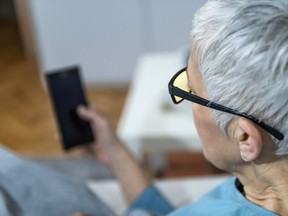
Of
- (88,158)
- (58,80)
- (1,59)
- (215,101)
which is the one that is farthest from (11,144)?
(215,101)

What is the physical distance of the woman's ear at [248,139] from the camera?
637 millimetres

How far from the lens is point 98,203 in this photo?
1119 mm

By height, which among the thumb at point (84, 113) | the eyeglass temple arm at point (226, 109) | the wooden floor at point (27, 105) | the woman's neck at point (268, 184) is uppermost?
Result: the eyeglass temple arm at point (226, 109)

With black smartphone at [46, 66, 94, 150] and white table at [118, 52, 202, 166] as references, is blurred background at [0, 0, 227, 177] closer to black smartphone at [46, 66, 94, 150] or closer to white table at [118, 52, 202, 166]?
white table at [118, 52, 202, 166]

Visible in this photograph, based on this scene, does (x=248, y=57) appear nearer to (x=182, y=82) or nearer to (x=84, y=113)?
(x=182, y=82)

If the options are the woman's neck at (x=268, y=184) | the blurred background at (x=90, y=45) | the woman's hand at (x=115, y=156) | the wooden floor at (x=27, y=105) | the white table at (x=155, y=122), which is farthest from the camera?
the blurred background at (x=90, y=45)

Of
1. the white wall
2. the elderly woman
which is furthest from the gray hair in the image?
the white wall

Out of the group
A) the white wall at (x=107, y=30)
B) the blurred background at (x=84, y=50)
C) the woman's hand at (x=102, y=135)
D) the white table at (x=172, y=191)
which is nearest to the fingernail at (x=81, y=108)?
the woman's hand at (x=102, y=135)

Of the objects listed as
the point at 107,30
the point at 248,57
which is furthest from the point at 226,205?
the point at 107,30

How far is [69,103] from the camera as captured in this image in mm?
1244

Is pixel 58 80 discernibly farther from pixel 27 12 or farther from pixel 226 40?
pixel 27 12

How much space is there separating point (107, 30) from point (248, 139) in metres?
1.85

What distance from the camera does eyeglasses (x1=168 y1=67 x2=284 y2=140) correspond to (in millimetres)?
633

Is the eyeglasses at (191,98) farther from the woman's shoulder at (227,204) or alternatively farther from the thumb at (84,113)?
the thumb at (84,113)
